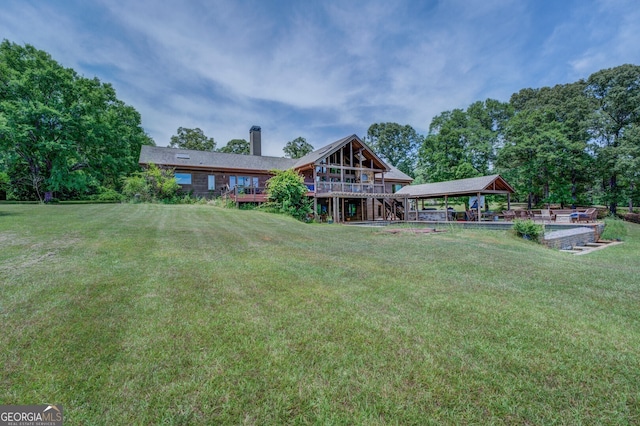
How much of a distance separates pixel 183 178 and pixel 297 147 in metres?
28.4

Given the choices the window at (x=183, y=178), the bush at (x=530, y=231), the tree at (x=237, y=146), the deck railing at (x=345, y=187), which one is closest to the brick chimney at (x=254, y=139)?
the window at (x=183, y=178)

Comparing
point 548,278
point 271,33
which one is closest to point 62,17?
point 271,33

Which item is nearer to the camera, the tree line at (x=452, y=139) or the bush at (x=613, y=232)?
the bush at (x=613, y=232)

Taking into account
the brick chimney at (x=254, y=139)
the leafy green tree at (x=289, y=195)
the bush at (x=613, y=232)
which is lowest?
the bush at (x=613, y=232)

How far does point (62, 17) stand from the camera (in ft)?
34.4

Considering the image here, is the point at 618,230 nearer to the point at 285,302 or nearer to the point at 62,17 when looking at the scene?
the point at 285,302

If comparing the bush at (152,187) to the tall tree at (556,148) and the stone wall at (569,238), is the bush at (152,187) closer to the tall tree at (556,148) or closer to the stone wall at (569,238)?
the stone wall at (569,238)

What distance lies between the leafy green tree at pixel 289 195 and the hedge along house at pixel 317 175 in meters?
1.39

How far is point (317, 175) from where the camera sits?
73.1ft

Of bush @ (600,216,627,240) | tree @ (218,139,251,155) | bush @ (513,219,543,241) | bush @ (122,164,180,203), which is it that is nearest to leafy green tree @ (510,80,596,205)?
bush @ (600,216,627,240)

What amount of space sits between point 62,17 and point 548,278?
17769 mm

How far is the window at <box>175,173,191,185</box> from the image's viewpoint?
2086 centimetres

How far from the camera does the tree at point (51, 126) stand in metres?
17.7

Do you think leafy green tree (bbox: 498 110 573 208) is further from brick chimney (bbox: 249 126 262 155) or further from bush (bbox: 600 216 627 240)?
brick chimney (bbox: 249 126 262 155)
